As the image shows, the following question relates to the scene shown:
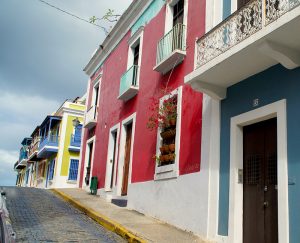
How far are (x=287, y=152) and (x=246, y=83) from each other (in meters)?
1.76

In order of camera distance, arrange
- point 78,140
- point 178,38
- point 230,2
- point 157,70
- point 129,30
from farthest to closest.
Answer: point 78,140 < point 129,30 < point 157,70 < point 178,38 < point 230,2

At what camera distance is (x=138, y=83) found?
41.7ft

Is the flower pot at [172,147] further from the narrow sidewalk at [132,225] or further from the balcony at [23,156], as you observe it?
the balcony at [23,156]

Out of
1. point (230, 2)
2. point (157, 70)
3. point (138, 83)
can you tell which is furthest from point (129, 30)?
point (230, 2)

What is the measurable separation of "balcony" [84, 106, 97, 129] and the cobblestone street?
5211 millimetres

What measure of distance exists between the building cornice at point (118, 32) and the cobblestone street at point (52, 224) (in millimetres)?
6530

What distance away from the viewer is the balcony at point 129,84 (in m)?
12.6

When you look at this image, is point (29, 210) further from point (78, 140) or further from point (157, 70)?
point (78, 140)

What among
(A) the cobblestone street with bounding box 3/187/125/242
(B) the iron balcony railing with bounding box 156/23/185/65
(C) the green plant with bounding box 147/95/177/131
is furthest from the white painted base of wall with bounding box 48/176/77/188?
(B) the iron balcony railing with bounding box 156/23/185/65

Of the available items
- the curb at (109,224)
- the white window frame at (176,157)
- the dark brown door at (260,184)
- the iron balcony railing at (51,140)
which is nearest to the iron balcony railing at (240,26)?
the dark brown door at (260,184)

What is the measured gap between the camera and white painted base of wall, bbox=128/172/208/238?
8.16m

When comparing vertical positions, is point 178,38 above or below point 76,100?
below

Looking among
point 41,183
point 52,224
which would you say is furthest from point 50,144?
point 52,224

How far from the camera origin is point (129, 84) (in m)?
12.9
